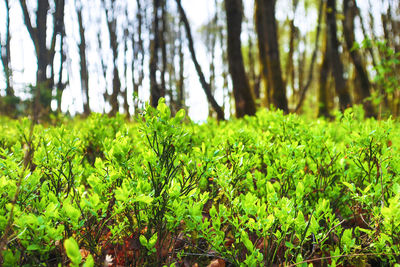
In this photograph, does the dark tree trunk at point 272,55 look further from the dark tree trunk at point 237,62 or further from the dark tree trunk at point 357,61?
the dark tree trunk at point 357,61

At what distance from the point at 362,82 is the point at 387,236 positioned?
6888 millimetres

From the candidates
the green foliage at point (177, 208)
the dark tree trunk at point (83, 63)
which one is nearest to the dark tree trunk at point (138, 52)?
the dark tree trunk at point (83, 63)

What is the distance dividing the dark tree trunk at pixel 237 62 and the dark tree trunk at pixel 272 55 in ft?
2.07

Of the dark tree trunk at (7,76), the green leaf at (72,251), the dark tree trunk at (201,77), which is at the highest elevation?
the dark tree trunk at (7,76)

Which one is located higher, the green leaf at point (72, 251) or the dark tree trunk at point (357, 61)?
the dark tree trunk at point (357, 61)

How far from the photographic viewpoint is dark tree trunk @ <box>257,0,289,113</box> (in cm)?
597

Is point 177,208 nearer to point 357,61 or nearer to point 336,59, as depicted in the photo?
point 336,59

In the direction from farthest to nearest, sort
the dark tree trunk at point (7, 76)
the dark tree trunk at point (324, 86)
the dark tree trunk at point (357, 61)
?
the dark tree trunk at point (7, 76) → the dark tree trunk at point (324, 86) → the dark tree trunk at point (357, 61)

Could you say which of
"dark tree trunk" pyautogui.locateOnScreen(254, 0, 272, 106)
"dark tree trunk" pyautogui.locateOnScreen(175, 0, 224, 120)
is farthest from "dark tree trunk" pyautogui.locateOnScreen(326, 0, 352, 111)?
"dark tree trunk" pyautogui.locateOnScreen(175, 0, 224, 120)

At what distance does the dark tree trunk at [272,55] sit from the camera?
597cm

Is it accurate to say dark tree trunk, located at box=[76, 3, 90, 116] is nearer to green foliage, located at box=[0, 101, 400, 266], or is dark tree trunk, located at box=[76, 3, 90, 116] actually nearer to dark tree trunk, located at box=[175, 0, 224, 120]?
dark tree trunk, located at box=[175, 0, 224, 120]

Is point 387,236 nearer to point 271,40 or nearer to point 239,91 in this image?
point 239,91

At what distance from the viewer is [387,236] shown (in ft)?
4.49

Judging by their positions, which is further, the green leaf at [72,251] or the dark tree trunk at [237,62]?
the dark tree trunk at [237,62]
